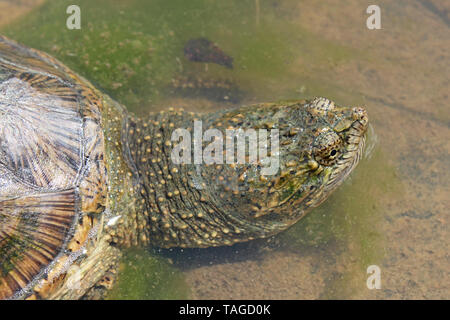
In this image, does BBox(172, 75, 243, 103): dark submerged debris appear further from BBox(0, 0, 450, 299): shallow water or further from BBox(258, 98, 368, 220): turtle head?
BBox(258, 98, 368, 220): turtle head

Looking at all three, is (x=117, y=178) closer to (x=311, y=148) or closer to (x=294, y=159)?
(x=294, y=159)

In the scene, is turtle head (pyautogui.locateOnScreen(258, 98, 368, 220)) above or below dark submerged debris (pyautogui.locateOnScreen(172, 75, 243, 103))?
below

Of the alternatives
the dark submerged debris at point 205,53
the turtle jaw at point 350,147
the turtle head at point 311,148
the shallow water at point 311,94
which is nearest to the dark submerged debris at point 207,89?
the shallow water at point 311,94

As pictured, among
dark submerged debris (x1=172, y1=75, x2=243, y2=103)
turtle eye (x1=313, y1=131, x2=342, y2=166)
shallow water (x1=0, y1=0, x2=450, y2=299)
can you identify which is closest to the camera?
turtle eye (x1=313, y1=131, x2=342, y2=166)

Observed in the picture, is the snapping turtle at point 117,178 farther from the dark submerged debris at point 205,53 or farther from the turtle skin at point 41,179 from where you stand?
the dark submerged debris at point 205,53

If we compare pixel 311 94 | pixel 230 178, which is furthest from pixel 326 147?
pixel 311 94

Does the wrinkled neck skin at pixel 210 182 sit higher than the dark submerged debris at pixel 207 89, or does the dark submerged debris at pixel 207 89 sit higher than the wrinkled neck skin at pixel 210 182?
the dark submerged debris at pixel 207 89

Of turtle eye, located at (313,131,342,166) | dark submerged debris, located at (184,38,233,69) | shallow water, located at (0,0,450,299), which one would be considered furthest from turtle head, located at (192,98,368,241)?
dark submerged debris, located at (184,38,233,69)

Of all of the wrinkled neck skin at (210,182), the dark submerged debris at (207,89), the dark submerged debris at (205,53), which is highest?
the dark submerged debris at (205,53)
